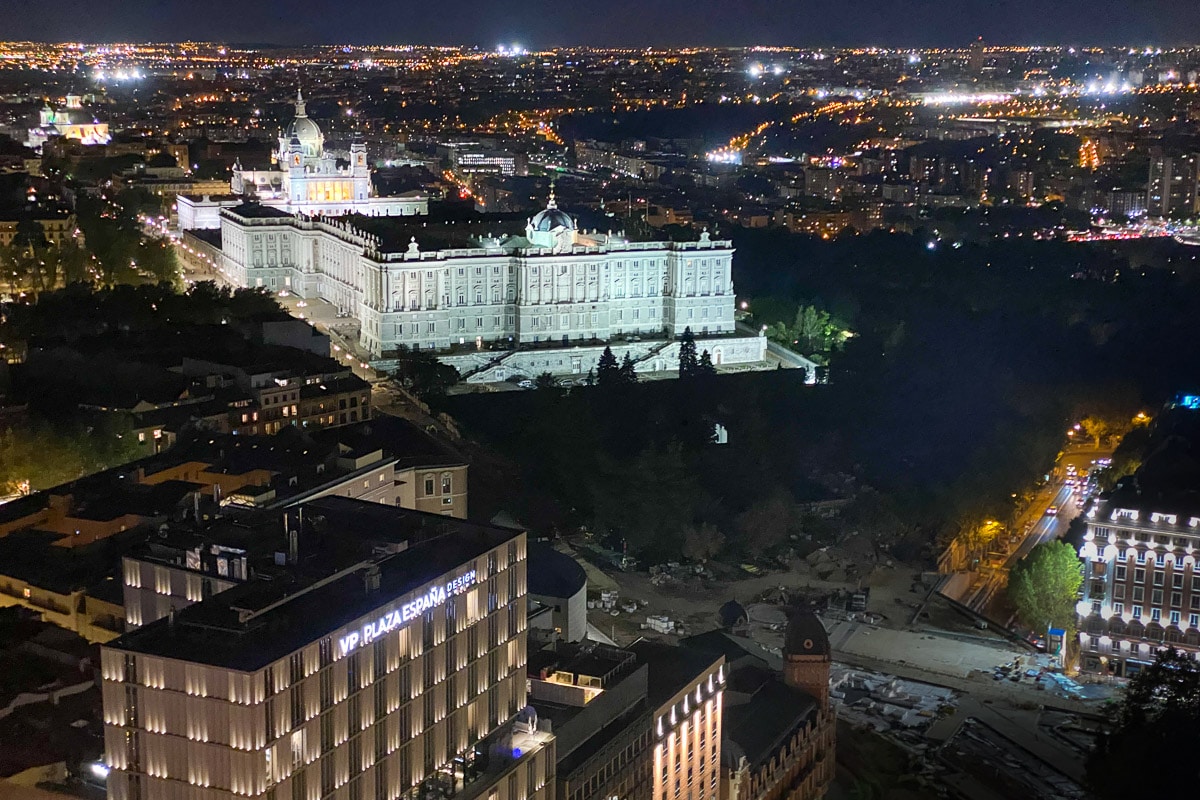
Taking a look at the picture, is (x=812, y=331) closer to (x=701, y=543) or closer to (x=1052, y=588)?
(x=701, y=543)

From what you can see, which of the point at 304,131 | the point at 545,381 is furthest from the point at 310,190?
the point at 545,381

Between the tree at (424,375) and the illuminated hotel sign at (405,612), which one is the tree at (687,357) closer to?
the tree at (424,375)

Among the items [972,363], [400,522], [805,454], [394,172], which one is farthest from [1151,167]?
[400,522]

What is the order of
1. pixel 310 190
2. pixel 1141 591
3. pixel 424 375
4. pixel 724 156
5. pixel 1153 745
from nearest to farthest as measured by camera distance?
pixel 1153 745 → pixel 1141 591 → pixel 424 375 → pixel 310 190 → pixel 724 156

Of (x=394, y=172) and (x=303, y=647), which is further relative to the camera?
(x=394, y=172)

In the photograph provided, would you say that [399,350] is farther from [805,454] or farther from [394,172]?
[394,172]

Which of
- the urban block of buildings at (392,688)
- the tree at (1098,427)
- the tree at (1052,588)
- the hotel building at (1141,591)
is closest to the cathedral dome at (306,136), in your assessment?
the tree at (1098,427)
